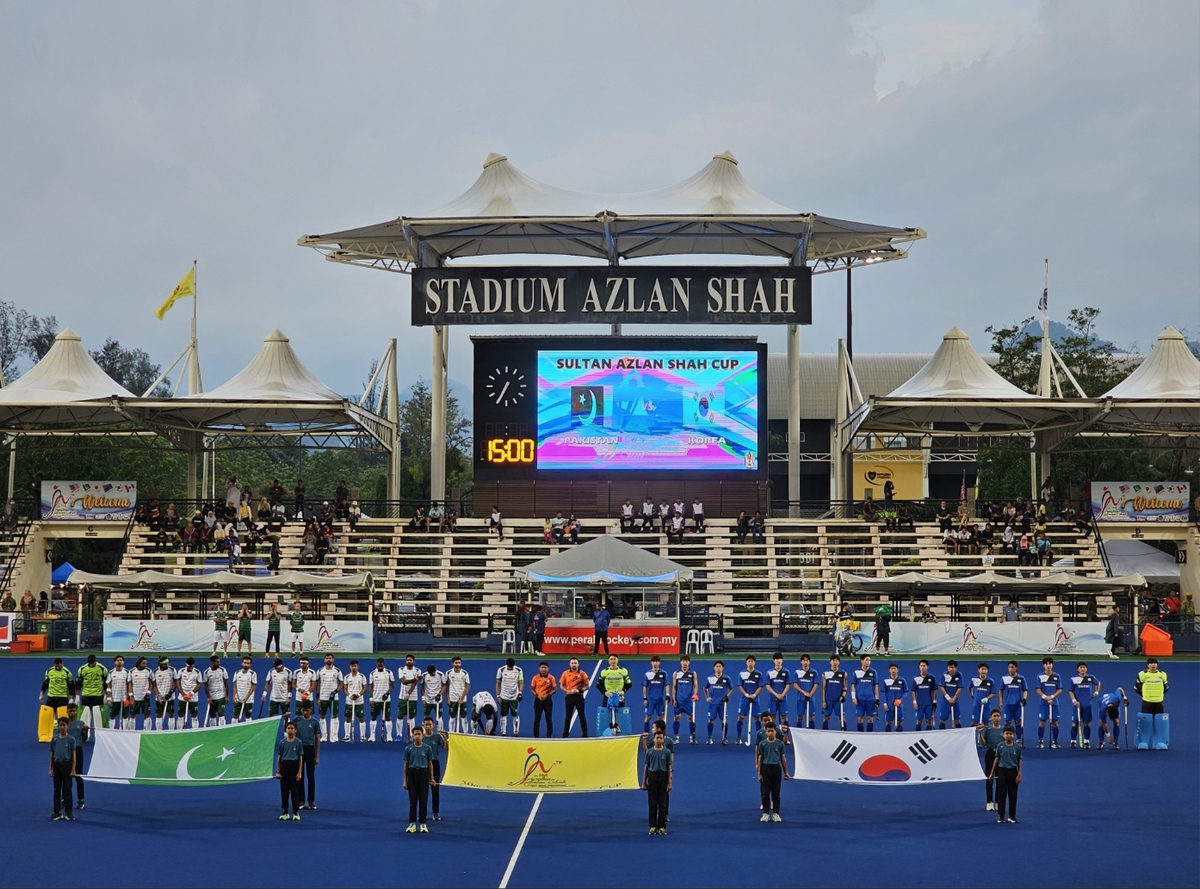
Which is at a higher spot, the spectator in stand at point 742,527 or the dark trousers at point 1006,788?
the spectator in stand at point 742,527

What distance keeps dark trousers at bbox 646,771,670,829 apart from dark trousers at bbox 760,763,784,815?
4.95 ft

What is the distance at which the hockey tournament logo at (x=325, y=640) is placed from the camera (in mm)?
39688

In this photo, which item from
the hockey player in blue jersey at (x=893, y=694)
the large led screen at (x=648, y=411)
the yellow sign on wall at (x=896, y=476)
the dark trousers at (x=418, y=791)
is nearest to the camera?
the dark trousers at (x=418, y=791)

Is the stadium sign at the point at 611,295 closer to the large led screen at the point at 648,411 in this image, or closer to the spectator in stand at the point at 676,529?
the large led screen at the point at 648,411

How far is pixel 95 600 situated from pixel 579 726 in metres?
29.3

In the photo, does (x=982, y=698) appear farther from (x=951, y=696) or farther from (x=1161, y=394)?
(x=1161, y=394)

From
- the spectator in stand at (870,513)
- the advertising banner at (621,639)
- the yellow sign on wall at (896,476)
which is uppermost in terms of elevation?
the yellow sign on wall at (896,476)

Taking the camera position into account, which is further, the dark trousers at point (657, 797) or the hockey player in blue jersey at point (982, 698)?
the hockey player in blue jersey at point (982, 698)

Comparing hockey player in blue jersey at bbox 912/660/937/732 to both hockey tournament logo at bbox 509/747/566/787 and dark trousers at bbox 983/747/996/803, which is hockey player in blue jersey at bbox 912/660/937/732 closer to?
dark trousers at bbox 983/747/996/803

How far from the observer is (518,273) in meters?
48.8

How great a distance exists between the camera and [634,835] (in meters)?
17.5

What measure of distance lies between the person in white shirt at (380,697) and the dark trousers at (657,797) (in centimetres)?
744

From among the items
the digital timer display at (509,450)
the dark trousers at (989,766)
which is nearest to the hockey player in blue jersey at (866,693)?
the dark trousers at (989,766)

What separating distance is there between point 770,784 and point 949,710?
862 cm
